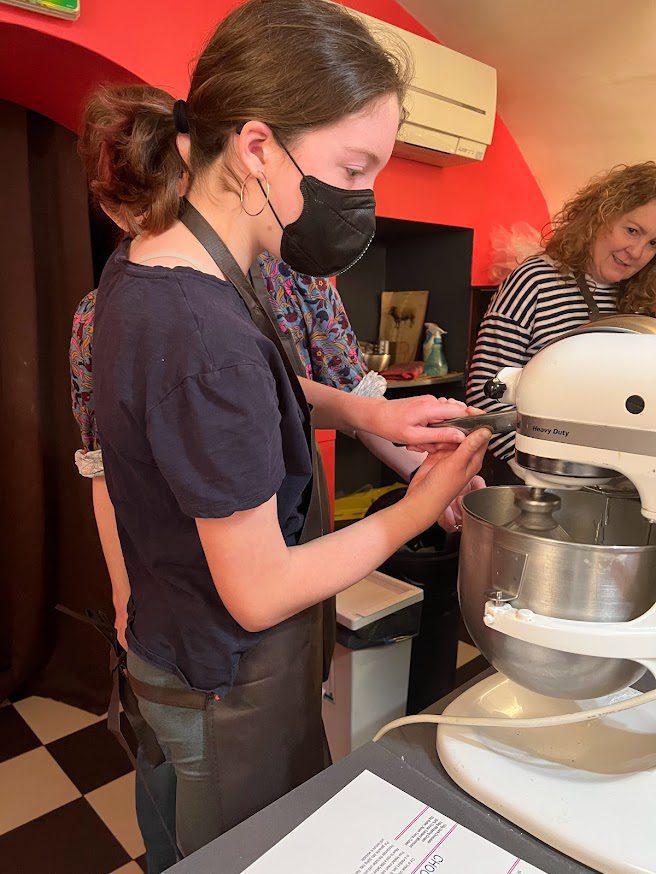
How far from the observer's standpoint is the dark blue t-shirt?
0.63 m

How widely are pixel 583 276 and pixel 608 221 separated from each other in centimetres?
15

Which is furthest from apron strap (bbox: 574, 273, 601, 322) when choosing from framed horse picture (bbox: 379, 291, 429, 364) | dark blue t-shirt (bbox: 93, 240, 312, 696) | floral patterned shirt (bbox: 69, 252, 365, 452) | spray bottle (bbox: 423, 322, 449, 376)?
dark blue t-shirt (bbox: 93, 240, 312, 696)

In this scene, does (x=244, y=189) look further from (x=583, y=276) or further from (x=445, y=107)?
(x=445, y=107)

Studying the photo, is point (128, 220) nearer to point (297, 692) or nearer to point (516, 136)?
point (297, 692)

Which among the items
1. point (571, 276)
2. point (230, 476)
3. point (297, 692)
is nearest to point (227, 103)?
point (230, 476)

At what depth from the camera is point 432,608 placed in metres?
1.97

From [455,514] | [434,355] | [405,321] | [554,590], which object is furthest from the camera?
[405,321]

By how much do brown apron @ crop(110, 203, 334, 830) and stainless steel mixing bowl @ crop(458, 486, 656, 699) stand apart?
0.24 meters

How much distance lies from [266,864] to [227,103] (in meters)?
0.78

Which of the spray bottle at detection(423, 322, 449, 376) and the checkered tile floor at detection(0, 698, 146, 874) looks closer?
the checkered tile floor at detection(0, 698, 146, 874)

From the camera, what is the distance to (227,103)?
711mm

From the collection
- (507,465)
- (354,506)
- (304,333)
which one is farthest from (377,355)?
(304,333)

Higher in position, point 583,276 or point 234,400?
point 583,276

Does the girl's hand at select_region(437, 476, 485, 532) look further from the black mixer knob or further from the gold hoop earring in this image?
the gold hoop earring
